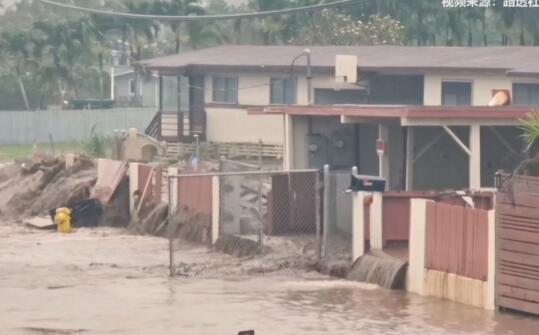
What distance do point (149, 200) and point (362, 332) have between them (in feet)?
53.9

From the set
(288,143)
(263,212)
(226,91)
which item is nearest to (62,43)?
(226,91)

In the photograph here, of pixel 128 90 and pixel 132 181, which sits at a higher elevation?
pixel 128 90

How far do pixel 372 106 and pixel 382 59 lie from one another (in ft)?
70.9

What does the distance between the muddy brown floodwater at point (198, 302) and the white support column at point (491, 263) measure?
0.26 metres

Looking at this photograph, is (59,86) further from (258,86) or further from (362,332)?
(362,332)

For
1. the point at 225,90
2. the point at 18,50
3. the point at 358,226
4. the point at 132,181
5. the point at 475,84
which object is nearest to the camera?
the point at 358,226

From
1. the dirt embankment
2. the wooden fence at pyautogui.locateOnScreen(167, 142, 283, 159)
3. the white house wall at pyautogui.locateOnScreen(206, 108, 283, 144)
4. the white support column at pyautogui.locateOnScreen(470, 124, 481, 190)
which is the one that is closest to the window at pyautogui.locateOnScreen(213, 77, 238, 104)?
the white house wall at pyautogui.locateOnScreen(206, 108, 283, 144)

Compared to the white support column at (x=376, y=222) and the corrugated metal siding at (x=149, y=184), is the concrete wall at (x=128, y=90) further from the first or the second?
the white support column at (x=376, y=222)

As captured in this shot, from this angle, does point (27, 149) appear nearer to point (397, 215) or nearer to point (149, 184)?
point (149, 184)

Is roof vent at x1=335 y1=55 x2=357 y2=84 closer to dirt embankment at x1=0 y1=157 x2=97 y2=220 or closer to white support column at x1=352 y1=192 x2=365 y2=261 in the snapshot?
dirt embankment at x1=0 y1=157 x2=97 y2=220

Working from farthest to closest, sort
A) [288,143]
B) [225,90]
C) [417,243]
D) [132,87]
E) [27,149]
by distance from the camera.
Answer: [132,87]
[27,149]
[225,90]
[288,143]
[417,243]

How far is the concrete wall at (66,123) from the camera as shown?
2790 inches

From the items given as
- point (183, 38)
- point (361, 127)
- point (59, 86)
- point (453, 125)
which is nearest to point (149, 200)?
point (361, 127)

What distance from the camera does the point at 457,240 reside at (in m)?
24.6
